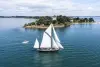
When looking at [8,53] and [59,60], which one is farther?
[8,53]

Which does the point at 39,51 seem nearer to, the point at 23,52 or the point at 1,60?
the point at 23,52

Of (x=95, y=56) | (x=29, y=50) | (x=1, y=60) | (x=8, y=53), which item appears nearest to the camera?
(x=1, y=60)

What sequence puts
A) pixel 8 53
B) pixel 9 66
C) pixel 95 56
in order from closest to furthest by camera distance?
pixel 9 66
pixel 95 56
pixel 8 53

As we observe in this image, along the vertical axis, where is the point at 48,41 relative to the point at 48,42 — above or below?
above

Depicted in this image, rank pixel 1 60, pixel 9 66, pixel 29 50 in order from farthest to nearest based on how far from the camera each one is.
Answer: pixel 29 50 < pixel 1 60 < pixel 9 66

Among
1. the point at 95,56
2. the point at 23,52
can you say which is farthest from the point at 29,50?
the point at 95,56

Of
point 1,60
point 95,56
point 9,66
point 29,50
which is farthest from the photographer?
point 29,50

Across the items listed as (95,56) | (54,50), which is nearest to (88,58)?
(95,56)

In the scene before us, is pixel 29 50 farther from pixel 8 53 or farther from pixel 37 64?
pixel 37 64

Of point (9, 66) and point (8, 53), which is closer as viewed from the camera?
point (9, 66)
